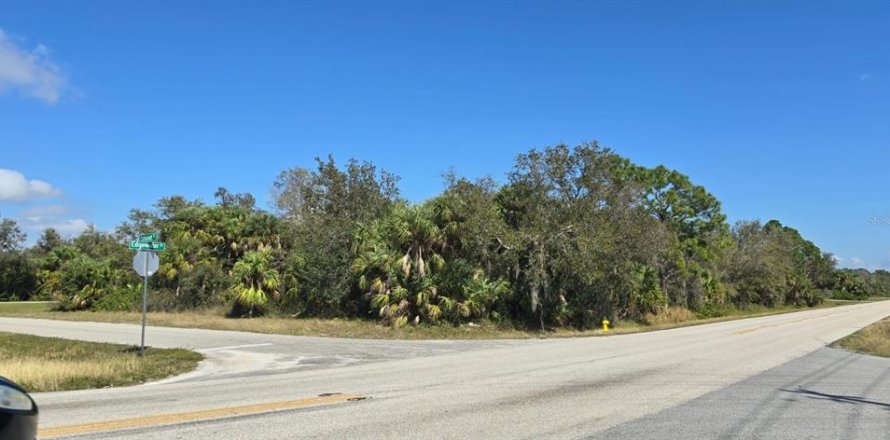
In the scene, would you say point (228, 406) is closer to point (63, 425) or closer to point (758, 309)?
point (63, 425)

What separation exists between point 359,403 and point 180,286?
29477mm

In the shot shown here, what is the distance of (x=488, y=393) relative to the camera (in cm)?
991

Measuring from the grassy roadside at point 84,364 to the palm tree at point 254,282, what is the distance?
9472 millimetres

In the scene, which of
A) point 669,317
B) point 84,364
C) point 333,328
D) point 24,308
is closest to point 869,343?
point 333,328

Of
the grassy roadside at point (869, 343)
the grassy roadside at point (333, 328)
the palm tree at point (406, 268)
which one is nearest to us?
the grassy roadside at point (869, 343)

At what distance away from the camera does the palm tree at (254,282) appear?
2886cm

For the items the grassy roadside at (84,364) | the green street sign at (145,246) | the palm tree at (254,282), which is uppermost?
the green street sign at (145,246)

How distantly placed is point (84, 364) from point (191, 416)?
6.78 m

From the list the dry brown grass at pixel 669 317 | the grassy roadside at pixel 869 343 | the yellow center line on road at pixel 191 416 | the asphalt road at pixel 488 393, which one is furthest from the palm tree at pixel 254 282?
the grassy roadside at pixel 869 343

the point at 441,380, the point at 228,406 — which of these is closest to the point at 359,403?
the point at 228,406

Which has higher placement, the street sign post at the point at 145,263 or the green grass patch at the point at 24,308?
the street sign post at the point at 145,263

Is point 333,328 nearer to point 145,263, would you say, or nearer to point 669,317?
point 145,263

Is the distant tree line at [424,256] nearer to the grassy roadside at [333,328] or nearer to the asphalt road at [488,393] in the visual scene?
the grassy roadside at [333,328]

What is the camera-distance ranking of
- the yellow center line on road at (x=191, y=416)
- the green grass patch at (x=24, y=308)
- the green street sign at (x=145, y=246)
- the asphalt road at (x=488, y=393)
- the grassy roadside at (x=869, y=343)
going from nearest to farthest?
the yellow center line on road at (x=191, y=416) < the asphalt road at (x=488, y=393) < the green street sign at (x=145, y=246) < the grassy roadside at (x=869, y=343) < the green grass patch at (x=24, y=308)
